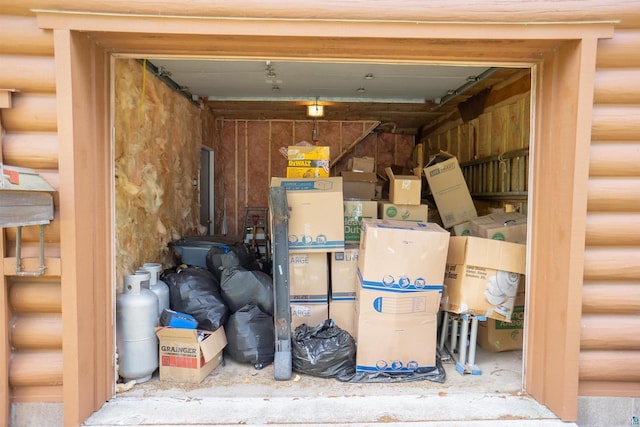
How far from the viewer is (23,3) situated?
2047mm

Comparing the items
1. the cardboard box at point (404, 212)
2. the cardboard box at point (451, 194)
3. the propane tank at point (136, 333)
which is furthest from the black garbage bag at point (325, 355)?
the cardboard box at point (451, 194)

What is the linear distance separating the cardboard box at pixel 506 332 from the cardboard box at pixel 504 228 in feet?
1.80

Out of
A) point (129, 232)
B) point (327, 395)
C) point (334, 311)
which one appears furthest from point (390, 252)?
point (129, 232)

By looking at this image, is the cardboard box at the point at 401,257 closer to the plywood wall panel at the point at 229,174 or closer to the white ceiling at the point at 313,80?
the white ceiling at the point at 313,80

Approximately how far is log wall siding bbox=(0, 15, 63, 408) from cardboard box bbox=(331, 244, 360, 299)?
6.50ft

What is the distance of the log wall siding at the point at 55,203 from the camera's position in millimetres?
2086

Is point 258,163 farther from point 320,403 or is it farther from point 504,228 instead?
point 320,403

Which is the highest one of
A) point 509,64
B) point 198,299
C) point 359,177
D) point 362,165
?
point 509,64

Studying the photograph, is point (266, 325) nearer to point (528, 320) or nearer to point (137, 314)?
point (137, 314)

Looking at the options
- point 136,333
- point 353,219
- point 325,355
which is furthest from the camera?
point 353,219

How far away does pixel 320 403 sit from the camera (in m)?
2.45

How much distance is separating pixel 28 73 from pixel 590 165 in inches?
127

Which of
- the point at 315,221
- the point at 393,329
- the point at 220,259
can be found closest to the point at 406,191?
the point at 315,221

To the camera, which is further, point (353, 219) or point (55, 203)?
point (353, 219)
